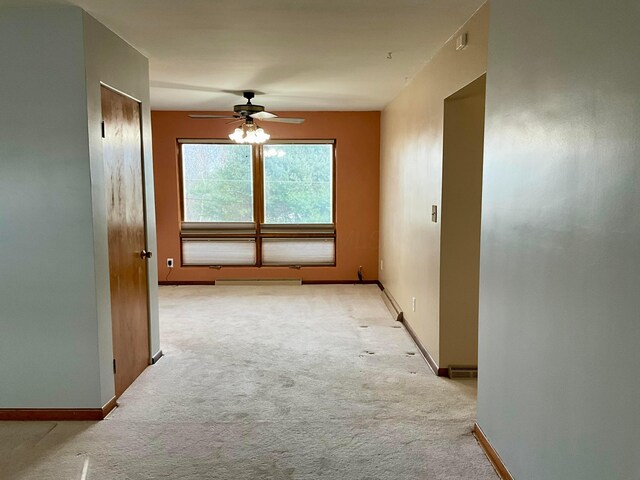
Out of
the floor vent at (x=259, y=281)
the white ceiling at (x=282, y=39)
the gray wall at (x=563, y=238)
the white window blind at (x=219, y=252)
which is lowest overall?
the floor vent at (x=259, y=281)

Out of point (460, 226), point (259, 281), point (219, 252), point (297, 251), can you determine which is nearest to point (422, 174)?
point (460, 226)

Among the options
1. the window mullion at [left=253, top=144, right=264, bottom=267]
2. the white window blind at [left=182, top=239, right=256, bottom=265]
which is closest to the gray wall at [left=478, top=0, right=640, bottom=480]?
the window mullion at [left=253, top=144, right=264, bottom=267]

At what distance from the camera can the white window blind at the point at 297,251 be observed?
7.30 meters

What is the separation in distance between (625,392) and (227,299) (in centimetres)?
532

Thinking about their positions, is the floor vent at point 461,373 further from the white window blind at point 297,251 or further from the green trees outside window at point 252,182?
the green trees outside window at point 252,182

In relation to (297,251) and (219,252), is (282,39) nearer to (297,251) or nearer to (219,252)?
(297,251)

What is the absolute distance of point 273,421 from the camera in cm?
304

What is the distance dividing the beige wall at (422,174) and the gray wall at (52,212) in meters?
2.21

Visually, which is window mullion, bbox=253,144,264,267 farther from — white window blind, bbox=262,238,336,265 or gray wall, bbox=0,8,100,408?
gray wall, bbox=0,8,100,408

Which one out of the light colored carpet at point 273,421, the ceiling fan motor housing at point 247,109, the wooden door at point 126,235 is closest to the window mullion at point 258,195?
the ceiling fan motor housing at point 247,109

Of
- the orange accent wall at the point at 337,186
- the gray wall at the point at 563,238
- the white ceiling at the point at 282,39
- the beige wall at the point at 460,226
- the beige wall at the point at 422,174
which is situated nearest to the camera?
the gray wall at the point at 563,238

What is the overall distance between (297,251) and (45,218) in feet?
14.9

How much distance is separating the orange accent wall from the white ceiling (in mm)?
1715

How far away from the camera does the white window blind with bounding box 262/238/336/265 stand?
23.9 ft
